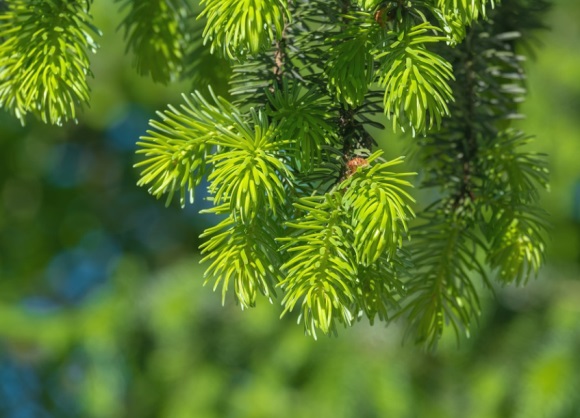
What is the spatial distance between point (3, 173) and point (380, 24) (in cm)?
243

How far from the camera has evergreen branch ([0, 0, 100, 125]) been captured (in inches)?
16.3

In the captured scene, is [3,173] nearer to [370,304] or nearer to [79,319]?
[79,319]

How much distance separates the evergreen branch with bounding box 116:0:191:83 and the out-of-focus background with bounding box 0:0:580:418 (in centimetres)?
101

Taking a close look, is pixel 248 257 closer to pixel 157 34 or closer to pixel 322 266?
pixel 322 266

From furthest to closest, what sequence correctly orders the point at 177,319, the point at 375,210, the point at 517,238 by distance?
the point at 177,319 → the point at 517,238 → the point at 375,210

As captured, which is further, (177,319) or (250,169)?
(177,319)

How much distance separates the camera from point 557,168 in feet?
6.32

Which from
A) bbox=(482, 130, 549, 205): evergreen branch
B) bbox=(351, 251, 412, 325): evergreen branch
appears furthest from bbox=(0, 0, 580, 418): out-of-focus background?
bbox=(351, 251, 412, 325): evergreen branch

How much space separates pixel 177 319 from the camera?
1.78 meters

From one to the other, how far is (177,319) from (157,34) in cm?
131

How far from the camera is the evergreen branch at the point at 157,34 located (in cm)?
54

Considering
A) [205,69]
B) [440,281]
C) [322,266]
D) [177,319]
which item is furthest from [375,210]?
[177,319]

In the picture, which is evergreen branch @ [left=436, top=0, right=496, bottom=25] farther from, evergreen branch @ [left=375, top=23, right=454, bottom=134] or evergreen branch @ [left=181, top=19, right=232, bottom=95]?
evergreen branch @ [left=181, top=19, right=232, bottom=95]

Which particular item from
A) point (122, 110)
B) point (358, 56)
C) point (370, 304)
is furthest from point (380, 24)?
point (122, 110)
